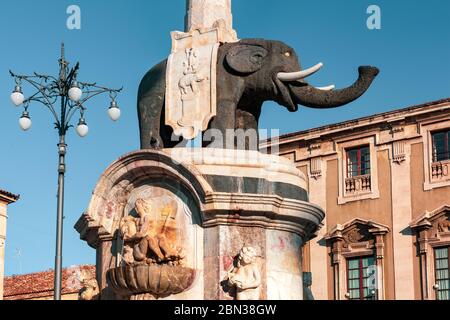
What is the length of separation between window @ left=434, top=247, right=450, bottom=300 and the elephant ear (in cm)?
2311

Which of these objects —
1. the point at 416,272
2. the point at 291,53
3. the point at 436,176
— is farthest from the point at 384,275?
the point at 291,53

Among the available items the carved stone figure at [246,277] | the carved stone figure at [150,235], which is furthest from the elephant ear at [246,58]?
the carved stone figure at [246,277]

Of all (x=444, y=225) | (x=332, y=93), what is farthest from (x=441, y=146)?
(x=332, y=93)

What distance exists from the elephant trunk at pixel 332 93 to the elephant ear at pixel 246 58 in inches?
23.9

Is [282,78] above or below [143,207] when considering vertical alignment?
above

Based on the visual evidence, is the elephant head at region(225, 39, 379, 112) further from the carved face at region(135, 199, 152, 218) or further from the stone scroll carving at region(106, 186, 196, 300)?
the carved face at region(135, 199, 152, 218)

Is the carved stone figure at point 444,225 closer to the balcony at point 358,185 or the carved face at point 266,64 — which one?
the balcony at point 358,185

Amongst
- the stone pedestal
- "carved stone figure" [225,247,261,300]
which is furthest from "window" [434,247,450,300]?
"carved stone figure" [225,247,261,300]

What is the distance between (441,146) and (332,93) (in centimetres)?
2376

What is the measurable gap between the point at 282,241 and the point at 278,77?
2.47 m

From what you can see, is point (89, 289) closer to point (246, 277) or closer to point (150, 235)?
point (150, 235)

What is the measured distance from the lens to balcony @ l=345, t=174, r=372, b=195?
41.2 m

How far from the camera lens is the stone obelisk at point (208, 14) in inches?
701

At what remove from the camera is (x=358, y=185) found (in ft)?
136
